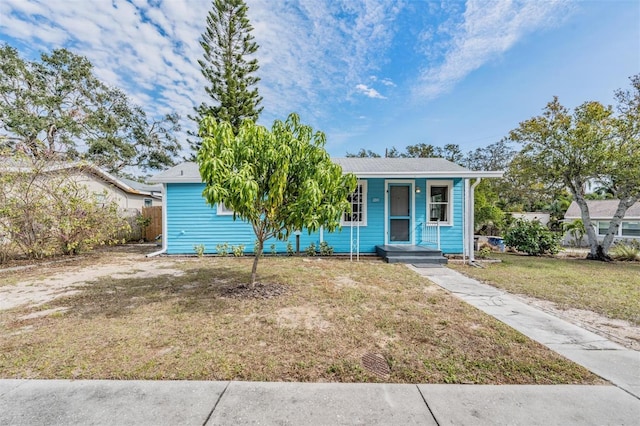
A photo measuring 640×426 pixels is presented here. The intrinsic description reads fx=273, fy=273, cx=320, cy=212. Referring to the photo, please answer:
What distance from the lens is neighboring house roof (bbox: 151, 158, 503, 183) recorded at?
802cm

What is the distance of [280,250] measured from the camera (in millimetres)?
8867

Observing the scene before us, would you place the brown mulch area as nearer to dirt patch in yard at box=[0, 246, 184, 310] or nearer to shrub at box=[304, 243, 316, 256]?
dirt patch in yard at box=[0, 246, 184, 310]

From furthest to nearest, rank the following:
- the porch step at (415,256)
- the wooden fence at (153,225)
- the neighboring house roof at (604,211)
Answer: the neighboring house roof at (604,211) → the wooden fence at (153,225) → the porch step at (415,256)

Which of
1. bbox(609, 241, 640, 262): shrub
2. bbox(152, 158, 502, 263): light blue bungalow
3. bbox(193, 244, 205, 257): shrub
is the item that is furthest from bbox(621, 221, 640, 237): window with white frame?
bbox(193, 244, 205, 257): shrub

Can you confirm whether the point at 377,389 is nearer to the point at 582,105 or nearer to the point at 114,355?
the point at 114,355

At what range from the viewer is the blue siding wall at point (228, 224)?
8.81m

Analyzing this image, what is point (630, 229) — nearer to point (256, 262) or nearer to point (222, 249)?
point (256, 262)

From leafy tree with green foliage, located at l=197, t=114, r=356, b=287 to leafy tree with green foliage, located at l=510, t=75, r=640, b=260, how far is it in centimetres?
901

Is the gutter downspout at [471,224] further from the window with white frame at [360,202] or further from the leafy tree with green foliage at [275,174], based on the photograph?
the leafy tree with green foliage at [275,174]

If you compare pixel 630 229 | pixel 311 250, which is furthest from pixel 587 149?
pixel 630 229

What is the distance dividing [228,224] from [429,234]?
256 inches

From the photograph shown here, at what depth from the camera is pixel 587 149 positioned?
8648 mm

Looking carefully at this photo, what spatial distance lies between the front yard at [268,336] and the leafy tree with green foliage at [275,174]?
138 cm

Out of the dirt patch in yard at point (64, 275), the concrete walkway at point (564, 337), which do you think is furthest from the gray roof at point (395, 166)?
the dirt patch in yard at point (64, 275)
